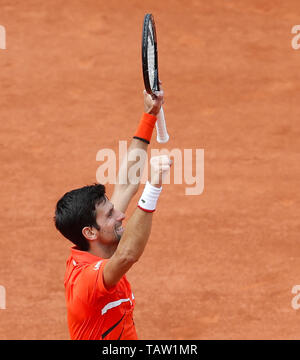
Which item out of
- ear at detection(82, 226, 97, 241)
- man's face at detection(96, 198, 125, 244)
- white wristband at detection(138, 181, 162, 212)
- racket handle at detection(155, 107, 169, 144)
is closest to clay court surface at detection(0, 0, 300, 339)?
racket handle at detection(155, 107, 169, 144)

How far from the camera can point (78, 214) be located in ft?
16.8

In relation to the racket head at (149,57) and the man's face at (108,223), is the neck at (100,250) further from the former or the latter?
the racket head at (149,57)

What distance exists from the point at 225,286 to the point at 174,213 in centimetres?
164

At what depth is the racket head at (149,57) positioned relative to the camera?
535cm

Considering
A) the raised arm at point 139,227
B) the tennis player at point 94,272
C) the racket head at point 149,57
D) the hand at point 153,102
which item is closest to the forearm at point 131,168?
the hand at point 153,102

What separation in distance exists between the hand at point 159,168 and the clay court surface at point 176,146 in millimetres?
4147

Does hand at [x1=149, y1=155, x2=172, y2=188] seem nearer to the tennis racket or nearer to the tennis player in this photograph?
the tennis player

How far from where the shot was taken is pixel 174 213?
10.4m

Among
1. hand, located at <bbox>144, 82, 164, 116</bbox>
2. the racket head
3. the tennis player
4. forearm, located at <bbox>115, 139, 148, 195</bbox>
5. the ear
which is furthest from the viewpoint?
forearm, located at <bbox>115, 139, 148, 195</bbox>

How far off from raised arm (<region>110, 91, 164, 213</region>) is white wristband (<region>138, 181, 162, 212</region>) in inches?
50.1

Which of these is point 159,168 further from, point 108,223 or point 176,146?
point 176,146

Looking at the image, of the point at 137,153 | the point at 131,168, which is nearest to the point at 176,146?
the point at 131,168

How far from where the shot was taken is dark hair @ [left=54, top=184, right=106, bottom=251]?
5.11 meters

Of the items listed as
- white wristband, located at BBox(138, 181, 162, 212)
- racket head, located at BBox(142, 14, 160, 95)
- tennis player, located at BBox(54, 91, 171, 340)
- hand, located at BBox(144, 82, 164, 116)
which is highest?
racket head, located at BBox(142, 14, 160, 95)
